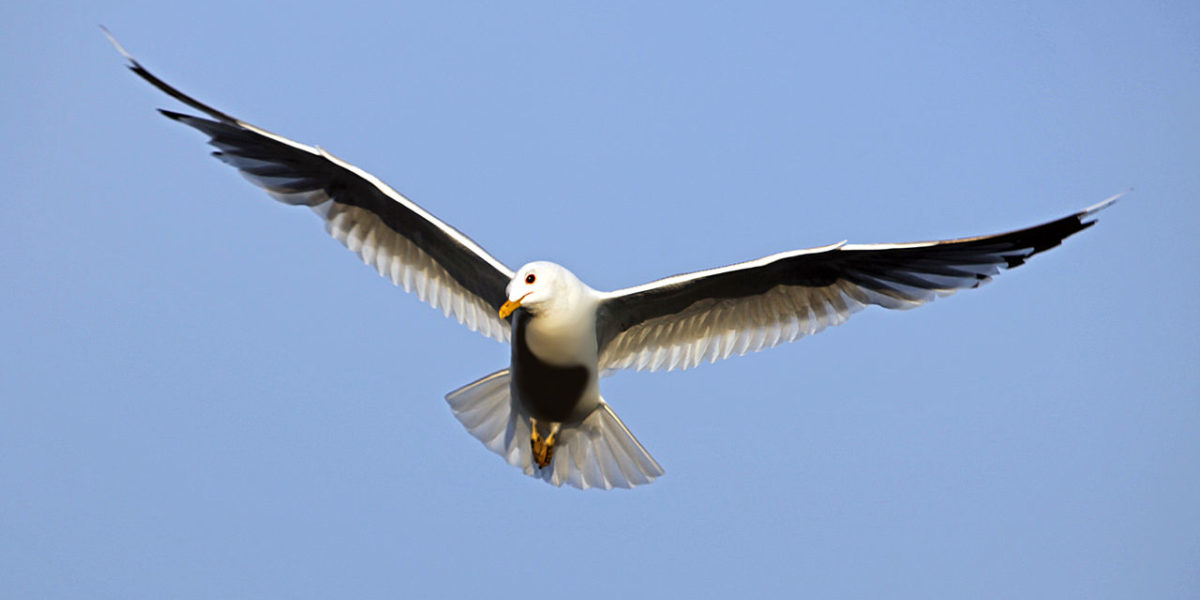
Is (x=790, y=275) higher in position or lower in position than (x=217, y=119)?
lower

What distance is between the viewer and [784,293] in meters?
8.78

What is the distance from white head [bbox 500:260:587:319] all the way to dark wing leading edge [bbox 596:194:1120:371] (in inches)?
19.0

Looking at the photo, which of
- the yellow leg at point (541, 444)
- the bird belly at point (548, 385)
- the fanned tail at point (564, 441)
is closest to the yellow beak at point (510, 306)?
the bird belly at point (548, 385)

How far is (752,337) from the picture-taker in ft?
29.6

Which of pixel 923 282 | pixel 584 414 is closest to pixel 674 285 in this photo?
pixel 584 414

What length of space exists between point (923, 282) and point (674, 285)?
163 cm

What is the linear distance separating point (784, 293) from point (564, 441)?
1.83 m

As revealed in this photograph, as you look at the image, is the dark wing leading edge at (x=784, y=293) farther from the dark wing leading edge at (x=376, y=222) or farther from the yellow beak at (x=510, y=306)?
the dark wing leading edge at (x=376, y=222)

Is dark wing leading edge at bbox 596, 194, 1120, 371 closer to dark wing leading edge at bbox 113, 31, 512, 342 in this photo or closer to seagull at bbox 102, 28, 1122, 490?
seagull at bbox 102, 28, 1122, 490

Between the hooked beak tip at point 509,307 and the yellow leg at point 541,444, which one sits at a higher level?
the hooked beak tip at point 509,307

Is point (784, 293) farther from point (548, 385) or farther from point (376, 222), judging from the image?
point (376, 222)

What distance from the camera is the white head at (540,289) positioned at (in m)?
8.07

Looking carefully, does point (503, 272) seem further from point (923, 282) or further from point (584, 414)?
point (923, 282)

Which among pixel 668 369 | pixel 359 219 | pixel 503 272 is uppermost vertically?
pixel 359 219
